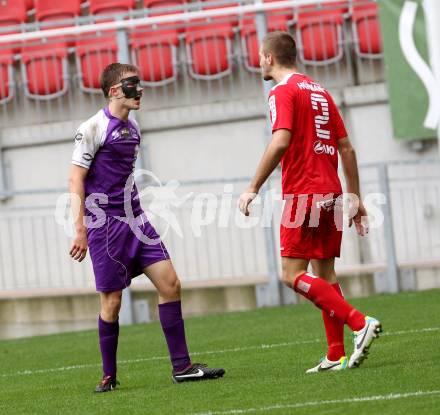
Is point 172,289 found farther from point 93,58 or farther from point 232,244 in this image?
point 93,58

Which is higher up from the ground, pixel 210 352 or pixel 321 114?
pixel 321 114

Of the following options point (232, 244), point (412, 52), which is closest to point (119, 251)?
point (232, 244)

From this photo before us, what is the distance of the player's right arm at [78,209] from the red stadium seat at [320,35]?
811 cm

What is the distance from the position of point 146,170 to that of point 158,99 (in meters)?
1.46

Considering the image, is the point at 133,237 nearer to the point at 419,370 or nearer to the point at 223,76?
the point at 419,370

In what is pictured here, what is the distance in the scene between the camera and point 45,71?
15.6m

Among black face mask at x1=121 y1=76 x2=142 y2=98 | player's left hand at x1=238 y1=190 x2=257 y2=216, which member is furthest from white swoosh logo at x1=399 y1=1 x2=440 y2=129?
player's left hand at x1=238 y1=190 x2=257 y2=216

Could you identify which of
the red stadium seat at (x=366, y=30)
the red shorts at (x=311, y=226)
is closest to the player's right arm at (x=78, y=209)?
the red shorts at (x=311, y=226)

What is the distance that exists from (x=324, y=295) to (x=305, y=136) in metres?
0.91

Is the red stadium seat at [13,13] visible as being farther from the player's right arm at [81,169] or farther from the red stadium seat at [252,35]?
the player's right arm at [81,169]

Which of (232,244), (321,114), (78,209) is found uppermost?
(321,114)

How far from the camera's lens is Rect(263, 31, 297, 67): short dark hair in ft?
23.2

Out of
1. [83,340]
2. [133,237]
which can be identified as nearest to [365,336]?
[133,237]

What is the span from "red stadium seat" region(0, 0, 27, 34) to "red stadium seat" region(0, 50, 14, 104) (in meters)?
0.58
